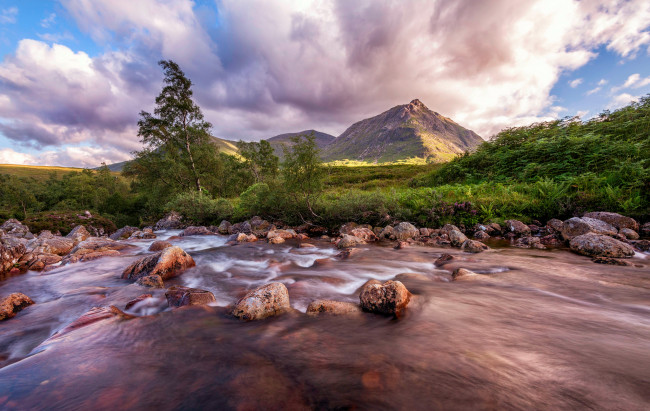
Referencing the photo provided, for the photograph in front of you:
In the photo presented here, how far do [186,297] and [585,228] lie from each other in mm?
12703

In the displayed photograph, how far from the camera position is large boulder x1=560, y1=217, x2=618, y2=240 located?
324 inches

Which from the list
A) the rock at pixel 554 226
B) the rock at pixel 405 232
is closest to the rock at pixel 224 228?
the rock at pixel 405 232

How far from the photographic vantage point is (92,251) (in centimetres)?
1002

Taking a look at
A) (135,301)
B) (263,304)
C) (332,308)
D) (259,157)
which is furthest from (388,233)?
(259,157)

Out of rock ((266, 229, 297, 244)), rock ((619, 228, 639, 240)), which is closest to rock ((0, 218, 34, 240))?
rock ((266, 229, 297, 244))

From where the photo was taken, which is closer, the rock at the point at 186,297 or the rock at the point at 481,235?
the rock at the point at 186,297

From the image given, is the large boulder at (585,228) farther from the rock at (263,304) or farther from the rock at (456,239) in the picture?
the rock at (263,304)

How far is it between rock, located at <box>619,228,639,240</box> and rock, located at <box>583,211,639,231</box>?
0.45 metres

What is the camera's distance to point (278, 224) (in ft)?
51.2

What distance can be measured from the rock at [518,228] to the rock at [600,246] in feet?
7.32

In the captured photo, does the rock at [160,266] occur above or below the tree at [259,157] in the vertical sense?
below

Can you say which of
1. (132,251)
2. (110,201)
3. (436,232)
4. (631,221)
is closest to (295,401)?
(436,232)

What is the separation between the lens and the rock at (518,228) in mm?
9883

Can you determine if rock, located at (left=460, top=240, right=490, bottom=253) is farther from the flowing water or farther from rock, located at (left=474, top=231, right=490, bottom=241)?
the flowing water
